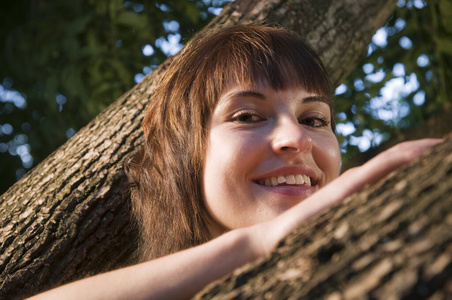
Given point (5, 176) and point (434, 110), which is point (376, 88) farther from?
point (5, 176)

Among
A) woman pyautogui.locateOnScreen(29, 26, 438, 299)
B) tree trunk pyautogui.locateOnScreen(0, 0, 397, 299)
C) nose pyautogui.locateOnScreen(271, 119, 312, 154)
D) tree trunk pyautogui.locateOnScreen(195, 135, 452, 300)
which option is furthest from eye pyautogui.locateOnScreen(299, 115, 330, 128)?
tree trunk pyautogui.locateOnScreen(195, 135, 452, 300)

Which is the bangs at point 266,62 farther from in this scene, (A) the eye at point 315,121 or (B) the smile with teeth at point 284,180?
(B) the smile with teeth at point 284,180

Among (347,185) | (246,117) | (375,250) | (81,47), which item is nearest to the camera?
(375,250)

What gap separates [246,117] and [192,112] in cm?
20

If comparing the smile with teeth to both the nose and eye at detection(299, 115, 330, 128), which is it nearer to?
the nose

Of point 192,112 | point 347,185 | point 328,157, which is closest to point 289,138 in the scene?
point 328,157

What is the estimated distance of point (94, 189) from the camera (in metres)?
2.08

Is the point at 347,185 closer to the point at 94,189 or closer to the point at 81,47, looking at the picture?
the point at 94,189

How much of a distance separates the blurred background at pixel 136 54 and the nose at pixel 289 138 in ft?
5.00

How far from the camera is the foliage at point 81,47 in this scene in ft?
9.84

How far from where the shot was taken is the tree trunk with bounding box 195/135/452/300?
64cm

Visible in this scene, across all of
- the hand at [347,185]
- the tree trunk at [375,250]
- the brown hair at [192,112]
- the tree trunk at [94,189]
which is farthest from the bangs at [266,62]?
the tree trunk at [375,250]

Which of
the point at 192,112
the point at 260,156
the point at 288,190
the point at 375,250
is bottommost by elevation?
the point at 375,250

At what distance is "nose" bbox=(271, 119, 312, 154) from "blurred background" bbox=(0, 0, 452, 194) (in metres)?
1.52
